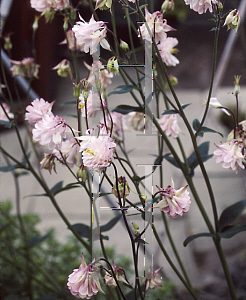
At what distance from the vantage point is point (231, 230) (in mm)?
452

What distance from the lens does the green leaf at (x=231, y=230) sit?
418 mm

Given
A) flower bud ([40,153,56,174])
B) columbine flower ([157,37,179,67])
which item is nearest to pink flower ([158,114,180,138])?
columbine flower ([157,37,179,67])

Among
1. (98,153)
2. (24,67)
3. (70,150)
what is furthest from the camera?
(24,67)

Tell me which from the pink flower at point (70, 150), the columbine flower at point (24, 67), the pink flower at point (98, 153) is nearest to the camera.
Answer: the pink flower at point (98, 153)

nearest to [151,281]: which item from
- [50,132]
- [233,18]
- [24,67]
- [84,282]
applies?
[84,282]

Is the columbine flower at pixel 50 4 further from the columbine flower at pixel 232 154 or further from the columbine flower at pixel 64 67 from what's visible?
the columbine flower at pixel 232 154

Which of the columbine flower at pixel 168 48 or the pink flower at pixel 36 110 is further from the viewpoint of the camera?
the columbine flower at pixel 168 48

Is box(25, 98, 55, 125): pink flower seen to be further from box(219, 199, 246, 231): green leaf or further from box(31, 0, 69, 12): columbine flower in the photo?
box(219, 199, 246, 231): green leaf

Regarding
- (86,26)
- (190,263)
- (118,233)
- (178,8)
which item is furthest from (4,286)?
(178,8)

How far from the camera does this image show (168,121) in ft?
1.64

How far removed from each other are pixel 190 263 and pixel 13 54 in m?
0.86

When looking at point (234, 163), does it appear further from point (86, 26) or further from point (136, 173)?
point (86, 26)

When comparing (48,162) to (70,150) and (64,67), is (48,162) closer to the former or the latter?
(70,150)

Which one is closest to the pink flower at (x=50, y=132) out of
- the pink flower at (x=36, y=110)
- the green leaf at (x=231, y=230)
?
the pink flower at (x=36, y=110)
